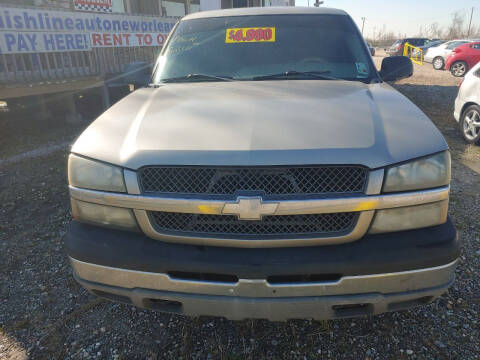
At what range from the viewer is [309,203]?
5.26 feet

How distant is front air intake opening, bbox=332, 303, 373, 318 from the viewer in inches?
66.4

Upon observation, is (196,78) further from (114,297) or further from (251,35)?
(114,297)

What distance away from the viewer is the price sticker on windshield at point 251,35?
9.63 feet

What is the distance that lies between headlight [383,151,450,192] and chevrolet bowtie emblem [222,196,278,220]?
0.56m

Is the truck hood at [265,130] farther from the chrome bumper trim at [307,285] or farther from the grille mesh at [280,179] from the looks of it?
the chrome bumper trim at [307,285]

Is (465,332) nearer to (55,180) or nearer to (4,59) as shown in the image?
(55,180)

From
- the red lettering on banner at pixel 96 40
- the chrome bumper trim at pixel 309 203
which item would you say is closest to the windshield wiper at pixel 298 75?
the chrome bumper trim at pixel 309 203

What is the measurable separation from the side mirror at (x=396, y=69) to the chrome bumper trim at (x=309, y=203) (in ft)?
5.62

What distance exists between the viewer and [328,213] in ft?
5.40

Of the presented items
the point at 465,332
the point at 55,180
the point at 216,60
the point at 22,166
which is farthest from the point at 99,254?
the point at 22,166

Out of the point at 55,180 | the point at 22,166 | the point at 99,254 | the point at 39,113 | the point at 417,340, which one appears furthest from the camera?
the point at 39,113

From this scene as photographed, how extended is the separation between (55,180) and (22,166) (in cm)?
94

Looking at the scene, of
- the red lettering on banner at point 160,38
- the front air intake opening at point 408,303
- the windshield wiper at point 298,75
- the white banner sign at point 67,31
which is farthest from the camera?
the red lettering on banner at point 160,38

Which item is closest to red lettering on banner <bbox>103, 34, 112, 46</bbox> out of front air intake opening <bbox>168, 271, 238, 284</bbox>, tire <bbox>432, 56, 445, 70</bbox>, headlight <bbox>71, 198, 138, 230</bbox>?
headlight <bbox>71, 198, 138, 230</bbox>
